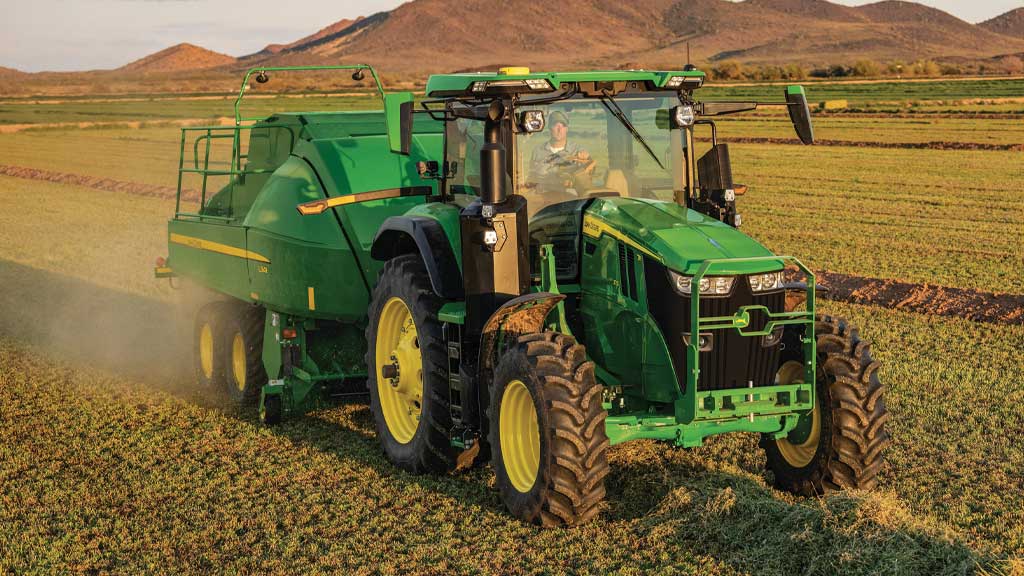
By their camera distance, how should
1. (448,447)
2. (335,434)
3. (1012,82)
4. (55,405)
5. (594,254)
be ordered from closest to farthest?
1. (594,254)
2. (448,447)
3. (335,434)
4. (55,405)
5. (1012,82)

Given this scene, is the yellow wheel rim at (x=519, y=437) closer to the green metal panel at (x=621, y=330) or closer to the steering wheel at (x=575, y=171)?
the green metal panel at (x=621, y=330)

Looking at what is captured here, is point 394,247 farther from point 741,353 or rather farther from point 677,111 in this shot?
point 741,353

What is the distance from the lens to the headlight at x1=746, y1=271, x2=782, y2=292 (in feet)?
21.8

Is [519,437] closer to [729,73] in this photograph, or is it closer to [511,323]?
[511,323]

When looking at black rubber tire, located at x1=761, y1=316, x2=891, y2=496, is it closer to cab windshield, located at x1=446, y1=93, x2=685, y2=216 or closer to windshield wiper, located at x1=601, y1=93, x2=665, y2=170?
cab windshield, located at x1=446, y1=93, x2=685, y2=216

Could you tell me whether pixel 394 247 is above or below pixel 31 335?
above

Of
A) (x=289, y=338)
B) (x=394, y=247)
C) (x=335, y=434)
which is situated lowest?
(x=335, y=434)

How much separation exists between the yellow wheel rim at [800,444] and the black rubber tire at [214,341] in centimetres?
551

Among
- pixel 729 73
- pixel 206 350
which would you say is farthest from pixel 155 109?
pixel 206 350

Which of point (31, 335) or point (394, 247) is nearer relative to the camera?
point (394, 247)

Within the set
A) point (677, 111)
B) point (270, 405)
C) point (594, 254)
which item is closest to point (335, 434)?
point (270, 405)

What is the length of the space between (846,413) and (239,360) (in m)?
5.76

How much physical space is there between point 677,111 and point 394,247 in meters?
2.36

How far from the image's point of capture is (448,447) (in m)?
7.73
